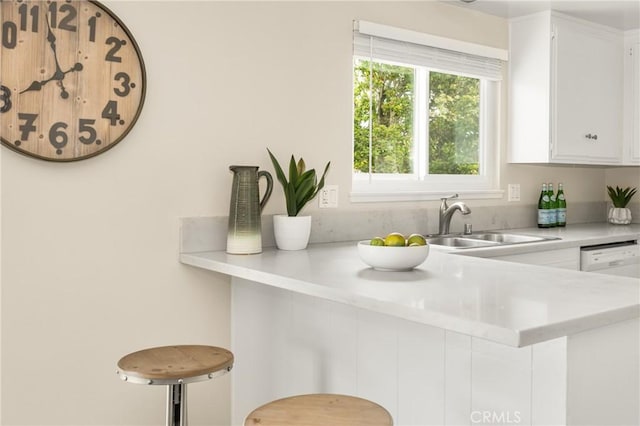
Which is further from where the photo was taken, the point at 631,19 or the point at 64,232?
the point at 631,19

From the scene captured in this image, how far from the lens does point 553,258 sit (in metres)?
2.89

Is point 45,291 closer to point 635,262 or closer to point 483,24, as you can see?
point 483,24

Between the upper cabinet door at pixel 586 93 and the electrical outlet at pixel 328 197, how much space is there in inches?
52.8

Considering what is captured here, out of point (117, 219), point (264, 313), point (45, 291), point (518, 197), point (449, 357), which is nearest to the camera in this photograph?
point (449, 357)

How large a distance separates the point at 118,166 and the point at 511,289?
1.40 meters

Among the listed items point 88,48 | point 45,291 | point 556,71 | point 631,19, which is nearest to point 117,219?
point 45,291

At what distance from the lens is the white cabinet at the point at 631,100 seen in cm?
374

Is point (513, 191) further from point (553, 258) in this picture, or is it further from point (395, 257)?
point (395, 257)

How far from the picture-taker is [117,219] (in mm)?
2195

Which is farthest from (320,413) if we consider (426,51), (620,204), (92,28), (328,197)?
Answer: (620,204)

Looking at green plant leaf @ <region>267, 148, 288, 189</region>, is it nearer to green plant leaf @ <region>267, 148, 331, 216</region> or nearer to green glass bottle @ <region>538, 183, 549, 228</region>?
green plant leaf @ <region>267, 148, 331, 216</region>

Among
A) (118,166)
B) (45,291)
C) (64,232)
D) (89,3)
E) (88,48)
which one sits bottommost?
(45,291)

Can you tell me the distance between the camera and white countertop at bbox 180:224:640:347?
1239 mm

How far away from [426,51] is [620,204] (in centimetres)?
185
